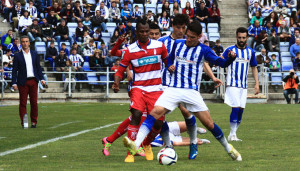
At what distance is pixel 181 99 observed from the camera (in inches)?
345

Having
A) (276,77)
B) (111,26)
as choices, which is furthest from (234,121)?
(111,26)

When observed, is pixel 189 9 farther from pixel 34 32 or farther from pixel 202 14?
pixel 34 32

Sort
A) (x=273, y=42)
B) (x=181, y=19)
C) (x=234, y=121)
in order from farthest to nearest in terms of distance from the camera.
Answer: (x=273, y=42), (x=234, y=121), (x=181, y=19)

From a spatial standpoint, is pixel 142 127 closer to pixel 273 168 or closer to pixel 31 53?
pixel 273 168

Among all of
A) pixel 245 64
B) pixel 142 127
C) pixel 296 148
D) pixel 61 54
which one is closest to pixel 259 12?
pixel 61 54

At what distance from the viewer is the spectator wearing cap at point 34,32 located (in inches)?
1214

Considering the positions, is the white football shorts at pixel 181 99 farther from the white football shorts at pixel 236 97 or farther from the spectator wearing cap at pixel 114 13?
the spectator wearing cap at pixel 114 13

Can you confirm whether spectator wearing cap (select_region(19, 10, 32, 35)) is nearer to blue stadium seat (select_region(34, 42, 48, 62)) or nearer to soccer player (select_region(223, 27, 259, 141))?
blue stadium seat (select_region(34, 42, 48, 62))

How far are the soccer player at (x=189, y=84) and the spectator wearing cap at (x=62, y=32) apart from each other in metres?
22.5

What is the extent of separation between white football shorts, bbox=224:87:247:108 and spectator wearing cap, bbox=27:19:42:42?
19.7 m

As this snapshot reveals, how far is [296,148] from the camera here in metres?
10.4

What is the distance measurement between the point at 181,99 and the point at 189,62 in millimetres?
555

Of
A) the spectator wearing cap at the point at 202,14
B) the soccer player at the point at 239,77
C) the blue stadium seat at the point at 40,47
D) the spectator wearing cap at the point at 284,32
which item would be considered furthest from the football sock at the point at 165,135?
the spectator wearing cap at the point at 284,32

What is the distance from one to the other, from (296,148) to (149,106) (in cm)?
274
